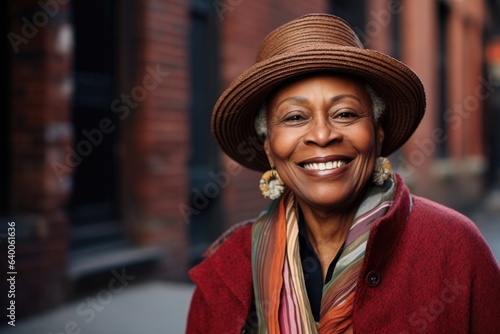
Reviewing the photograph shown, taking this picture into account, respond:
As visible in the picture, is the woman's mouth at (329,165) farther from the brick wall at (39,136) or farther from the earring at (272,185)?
the brick wall at (39,136)

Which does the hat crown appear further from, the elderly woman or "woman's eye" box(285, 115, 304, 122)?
"woman's eye" box(285, 115, 304, 122)

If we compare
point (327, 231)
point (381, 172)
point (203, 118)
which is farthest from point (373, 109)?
point (203, 118)

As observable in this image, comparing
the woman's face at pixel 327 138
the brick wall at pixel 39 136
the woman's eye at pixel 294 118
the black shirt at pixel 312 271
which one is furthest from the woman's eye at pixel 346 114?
the brick wall at pixel 39 136

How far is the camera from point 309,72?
79.4 inches

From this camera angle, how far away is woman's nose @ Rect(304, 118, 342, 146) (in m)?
1.96

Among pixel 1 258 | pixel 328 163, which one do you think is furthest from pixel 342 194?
pixel 1 258

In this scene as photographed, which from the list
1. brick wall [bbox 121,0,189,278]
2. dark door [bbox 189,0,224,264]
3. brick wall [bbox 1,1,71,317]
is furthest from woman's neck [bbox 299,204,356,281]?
dark door [bbox 189,0,224,264]

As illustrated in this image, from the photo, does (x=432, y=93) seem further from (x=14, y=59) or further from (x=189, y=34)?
(x=14, y=59)

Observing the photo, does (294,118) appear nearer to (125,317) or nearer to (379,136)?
(379,136)

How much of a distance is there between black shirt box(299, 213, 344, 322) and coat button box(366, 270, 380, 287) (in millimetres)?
232

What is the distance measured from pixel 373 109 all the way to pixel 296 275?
66 centimetres

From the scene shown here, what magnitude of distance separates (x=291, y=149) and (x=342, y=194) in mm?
238

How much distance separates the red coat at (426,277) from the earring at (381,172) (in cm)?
12

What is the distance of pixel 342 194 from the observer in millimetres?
2018
